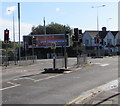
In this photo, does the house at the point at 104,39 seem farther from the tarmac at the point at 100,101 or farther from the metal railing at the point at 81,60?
the tarmac at the point at 100,101

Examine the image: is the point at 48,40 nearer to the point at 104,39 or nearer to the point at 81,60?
the point at 104,39

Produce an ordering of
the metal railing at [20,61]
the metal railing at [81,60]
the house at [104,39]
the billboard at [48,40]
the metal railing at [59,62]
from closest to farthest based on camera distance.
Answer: the metal railing at [59,62] → the metal railing at [81,60] → the metal railing at [20,61] → the billboard at [48,40] → the house at [104,39]

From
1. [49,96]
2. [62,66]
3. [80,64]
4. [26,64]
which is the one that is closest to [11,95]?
[49,96]

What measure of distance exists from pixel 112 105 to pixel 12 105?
3.45 meters

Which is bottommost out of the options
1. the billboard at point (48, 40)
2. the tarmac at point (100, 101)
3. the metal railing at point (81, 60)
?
the tarmac at point (100, 101)

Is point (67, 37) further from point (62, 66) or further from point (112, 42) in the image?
point (112, 42)

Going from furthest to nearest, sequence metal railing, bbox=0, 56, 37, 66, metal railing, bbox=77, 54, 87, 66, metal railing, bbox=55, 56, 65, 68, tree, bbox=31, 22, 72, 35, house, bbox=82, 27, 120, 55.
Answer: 1. tree, bbox=31, 22, 72, 35
2. house, bbox=82, 27, 120, 55
3. metal railing, bbox=0, 56, 37, 66
4. metal railing, bbox=77, 54, 87, 66
5. metal railing, bbox=55, 56, 65, 68

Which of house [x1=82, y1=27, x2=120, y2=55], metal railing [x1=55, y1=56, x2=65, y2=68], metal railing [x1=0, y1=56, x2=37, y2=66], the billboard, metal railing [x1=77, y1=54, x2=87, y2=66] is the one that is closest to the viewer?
metal railing [x1=55, y1=56, x2=65, y2=68]

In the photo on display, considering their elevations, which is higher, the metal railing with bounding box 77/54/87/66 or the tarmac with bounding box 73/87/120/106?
the metal railing with bounding box 77/54/87/66

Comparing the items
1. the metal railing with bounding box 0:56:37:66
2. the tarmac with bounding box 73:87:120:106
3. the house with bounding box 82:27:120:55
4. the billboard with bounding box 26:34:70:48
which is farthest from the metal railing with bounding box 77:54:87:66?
the house with bounding box 82:27:120:55

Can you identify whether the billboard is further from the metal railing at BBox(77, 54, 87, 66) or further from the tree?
the metal railing at BBox(77, 54, 87, 66)

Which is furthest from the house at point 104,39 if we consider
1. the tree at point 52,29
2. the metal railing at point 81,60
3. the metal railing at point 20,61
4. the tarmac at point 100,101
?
the tarmac at point 100,101

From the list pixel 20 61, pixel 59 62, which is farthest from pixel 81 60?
pixel 20 61

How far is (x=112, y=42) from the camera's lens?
89500mm
